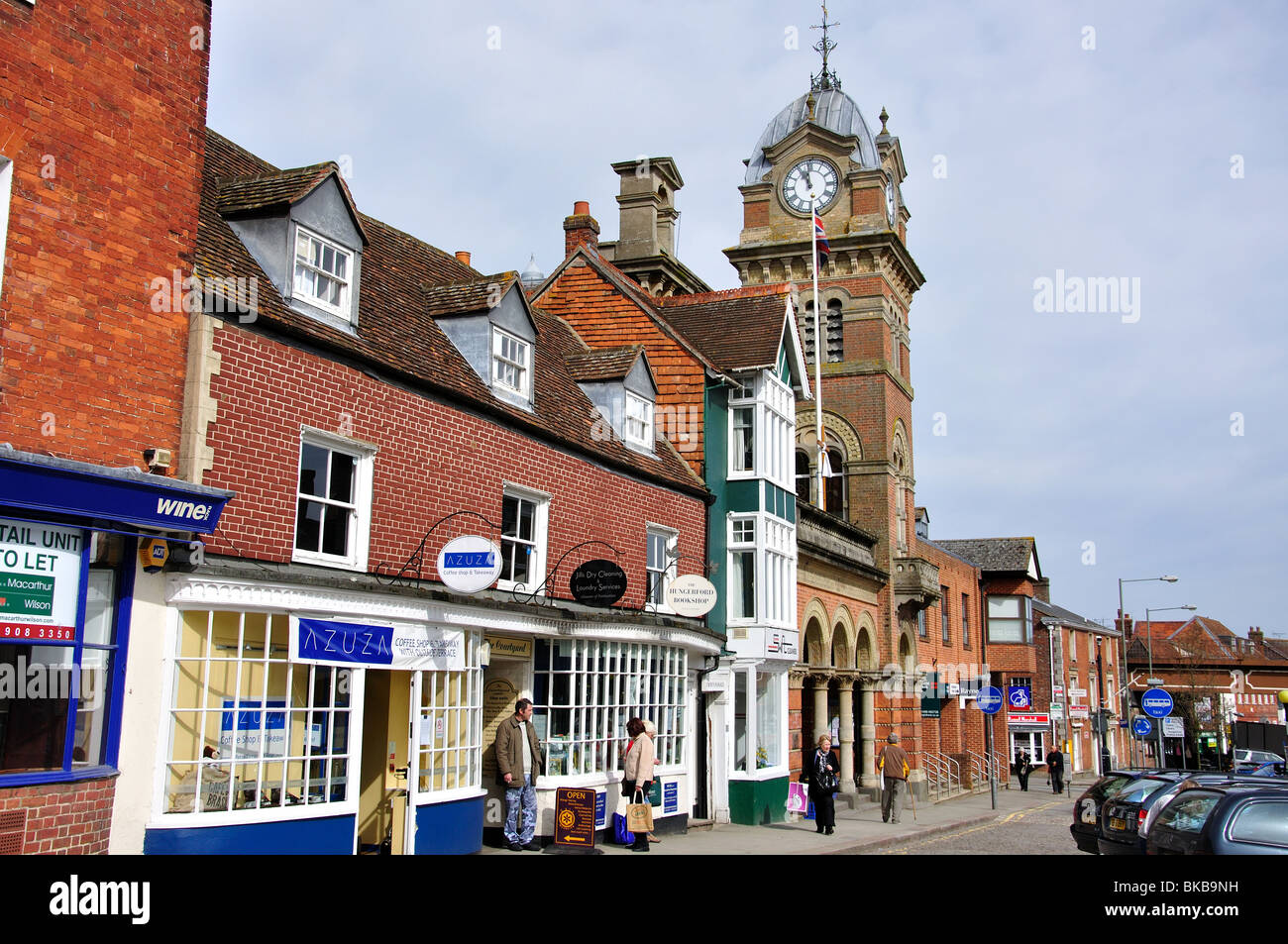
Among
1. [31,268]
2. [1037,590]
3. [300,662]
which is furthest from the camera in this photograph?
[1037,590]

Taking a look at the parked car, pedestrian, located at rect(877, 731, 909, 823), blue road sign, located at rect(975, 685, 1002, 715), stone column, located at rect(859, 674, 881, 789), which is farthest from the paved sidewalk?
the parked car

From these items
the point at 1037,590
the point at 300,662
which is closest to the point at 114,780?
the point at 300,662

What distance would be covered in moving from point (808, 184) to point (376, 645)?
27.9m

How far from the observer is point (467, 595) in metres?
13.6

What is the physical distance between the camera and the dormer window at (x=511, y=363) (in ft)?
53.3

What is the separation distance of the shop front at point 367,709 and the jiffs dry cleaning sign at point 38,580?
98cm

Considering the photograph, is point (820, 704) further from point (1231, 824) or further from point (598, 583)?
point (1231, 824)

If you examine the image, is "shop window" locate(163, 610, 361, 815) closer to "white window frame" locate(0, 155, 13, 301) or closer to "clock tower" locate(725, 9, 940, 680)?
"white window frame" locate(0, 155, 13, 301)

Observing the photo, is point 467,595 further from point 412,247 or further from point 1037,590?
point 1037,590

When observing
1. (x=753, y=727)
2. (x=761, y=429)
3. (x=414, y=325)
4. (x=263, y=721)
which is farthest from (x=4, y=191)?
(x=753, y=727)

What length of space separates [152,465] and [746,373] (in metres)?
14.7

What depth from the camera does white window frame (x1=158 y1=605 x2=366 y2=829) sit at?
983 centimetres

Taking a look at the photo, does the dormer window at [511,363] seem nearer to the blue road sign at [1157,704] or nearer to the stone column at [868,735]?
the stone column at [868,735]

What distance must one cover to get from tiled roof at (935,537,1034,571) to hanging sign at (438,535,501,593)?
37.9 m
